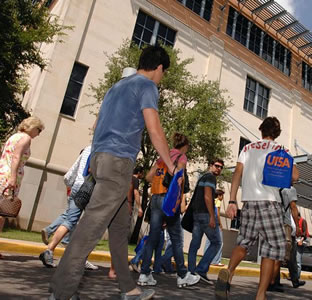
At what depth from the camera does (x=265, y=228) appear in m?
3.10

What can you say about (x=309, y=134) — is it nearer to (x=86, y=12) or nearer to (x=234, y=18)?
(x=234, y=18)

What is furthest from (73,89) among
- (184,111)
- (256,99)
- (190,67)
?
(256,99)

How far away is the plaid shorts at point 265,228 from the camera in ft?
9.91

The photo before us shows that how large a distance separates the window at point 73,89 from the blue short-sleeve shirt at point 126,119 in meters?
10.7

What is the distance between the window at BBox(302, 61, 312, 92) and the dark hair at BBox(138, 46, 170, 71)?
24.8m

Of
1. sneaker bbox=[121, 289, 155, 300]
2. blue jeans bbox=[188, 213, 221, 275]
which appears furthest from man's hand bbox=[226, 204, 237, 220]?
blue jeans bbox=[188, 213, 221, 275]

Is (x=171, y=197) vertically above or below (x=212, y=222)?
above

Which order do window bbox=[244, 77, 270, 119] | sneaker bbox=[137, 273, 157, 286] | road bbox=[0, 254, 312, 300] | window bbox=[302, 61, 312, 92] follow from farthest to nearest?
window bbox=[302, 61, 312, 92], window bbox=[244, 77, 270, 119], sneaker bbox=[137, 273, 157, 286], road bbox=[0, 254, 312, 300]

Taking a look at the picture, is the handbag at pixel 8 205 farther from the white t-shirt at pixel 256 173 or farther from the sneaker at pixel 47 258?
the white t-shirt at pixel 256 173

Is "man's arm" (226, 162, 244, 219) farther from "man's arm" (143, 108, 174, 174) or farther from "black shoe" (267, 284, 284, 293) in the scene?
"black shoe" (267, 284, 284, 293)

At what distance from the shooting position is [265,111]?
21.1 m

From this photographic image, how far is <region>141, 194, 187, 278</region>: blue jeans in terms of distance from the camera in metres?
3.98

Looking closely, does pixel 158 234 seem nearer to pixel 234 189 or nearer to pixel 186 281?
pixel 186 281

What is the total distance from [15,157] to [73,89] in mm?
9367
